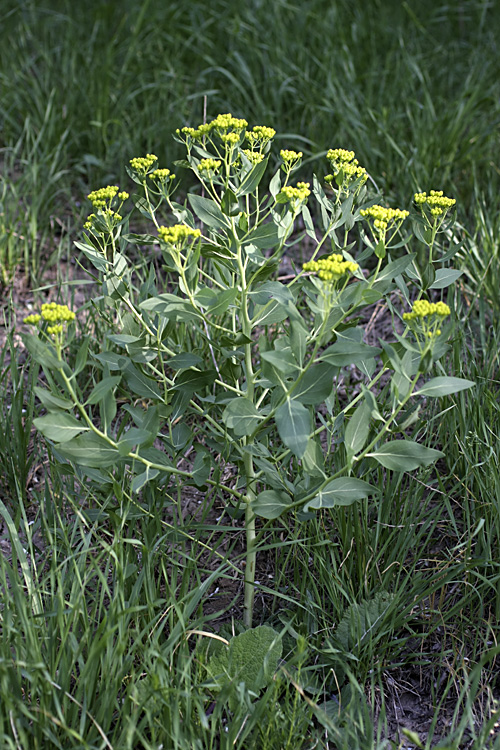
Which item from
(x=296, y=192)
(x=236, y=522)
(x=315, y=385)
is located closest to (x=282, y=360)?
(x=315, y=385)

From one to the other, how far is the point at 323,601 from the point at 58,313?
3.07ft

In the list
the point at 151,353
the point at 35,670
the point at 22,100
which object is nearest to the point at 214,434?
the point at 151,353

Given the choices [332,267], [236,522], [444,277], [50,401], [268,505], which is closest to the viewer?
[332,267]

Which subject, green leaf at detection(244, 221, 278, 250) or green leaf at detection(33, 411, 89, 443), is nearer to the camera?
green leaf at detection(33, 411, 89, 443)

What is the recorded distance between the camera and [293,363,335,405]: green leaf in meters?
1.37

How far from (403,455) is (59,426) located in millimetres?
674

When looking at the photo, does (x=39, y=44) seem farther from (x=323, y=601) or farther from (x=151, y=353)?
(x=323, y=601)

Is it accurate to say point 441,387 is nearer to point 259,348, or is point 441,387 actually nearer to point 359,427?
point 359,427

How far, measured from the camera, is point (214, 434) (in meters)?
1.64

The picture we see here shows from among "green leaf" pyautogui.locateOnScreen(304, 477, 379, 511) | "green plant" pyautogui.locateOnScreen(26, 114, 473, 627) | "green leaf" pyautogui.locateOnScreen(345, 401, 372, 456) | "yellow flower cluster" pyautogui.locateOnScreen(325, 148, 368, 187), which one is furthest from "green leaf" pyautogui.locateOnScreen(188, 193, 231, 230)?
"green leaf" pyautogui.locateOnScreen(304, 477, 379, 511)

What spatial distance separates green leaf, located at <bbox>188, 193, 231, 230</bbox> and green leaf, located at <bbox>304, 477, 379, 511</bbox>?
1.89ft

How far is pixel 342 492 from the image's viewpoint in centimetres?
145

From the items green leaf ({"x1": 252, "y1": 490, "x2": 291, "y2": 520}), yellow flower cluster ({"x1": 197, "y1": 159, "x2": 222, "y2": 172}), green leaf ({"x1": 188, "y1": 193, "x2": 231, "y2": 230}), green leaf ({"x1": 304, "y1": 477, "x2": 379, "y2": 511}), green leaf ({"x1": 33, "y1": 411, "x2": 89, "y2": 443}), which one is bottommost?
green leaf ({"x1": 252, "y1": 490, "x2": 291, "y2": 520})

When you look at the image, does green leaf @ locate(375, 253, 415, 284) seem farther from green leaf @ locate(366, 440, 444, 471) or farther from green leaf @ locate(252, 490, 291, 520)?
green leaf @ locate(252, 490, 291, 520)
